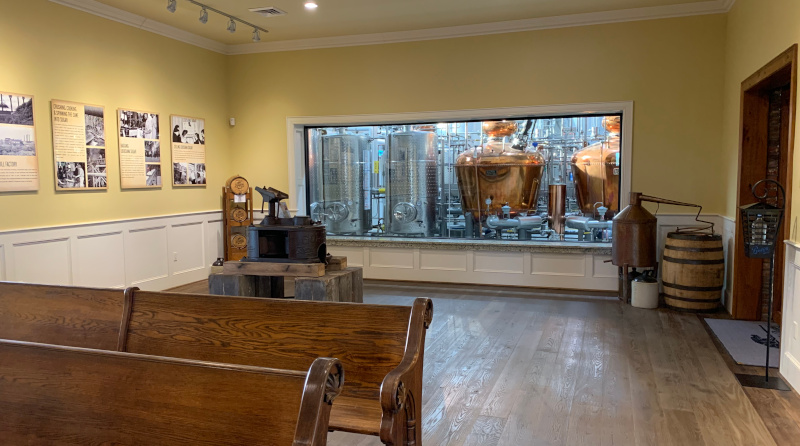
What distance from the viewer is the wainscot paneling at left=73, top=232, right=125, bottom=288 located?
571 cm

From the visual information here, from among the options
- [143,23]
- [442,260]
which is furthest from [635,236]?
[143,23]

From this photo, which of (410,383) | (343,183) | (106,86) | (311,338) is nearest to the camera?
(410,383)

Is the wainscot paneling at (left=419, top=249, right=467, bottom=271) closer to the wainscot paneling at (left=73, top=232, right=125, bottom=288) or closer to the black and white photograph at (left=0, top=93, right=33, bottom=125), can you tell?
the wainscot paneling at (left=73, top=232, right=125, bottom=288)

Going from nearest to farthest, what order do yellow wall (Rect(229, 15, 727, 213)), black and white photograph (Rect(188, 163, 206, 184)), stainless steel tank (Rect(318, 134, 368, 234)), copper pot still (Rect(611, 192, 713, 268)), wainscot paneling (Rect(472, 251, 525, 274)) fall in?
copper pot still (Rect(611, 192, 713, 268)), yellow wall (Rect(229, 15, 727, 213)), wainscot paneling (Rect(472, 251, 525, 274)), black and white photograph (Rect(188, 163, 206, 184)), stainless steel tank (Rect(318, 134, 368, 234))

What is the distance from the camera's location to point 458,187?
23.0 feet

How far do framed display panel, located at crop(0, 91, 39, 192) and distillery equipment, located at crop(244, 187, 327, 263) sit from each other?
2034 millimetres

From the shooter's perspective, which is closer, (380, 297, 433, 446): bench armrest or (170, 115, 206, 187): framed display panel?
(380, 297, 433, 446): bench armrest

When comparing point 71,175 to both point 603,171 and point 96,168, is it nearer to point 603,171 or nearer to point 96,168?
point 96,168

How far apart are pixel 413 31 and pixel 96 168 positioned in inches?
150

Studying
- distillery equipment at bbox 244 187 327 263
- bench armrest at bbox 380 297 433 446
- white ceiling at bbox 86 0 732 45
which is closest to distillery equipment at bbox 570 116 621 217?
white ceiling at bbox 86 0 732 45

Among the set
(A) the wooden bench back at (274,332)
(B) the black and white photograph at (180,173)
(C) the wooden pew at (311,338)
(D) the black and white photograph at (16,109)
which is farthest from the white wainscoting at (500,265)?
(A) the wooden bench back at (274,332)

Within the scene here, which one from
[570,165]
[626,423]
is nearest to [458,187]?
[570,165]

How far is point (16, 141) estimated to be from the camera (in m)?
5.08

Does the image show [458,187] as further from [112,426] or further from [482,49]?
[112,426]
